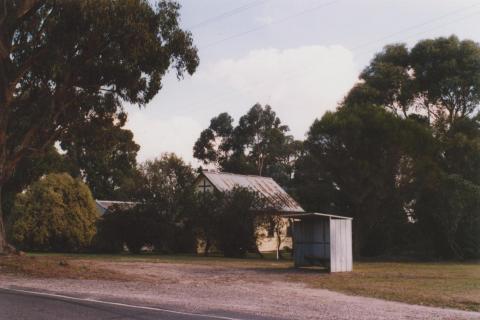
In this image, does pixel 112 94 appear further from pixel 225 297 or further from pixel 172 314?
pixel 172 314

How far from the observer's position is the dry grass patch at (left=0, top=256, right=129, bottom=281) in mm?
18058

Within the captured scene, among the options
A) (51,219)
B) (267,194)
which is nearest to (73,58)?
(51,219)

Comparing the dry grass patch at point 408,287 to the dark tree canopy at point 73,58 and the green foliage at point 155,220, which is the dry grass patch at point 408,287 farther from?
the green foliage at point 155,220

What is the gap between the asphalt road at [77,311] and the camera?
391 inches

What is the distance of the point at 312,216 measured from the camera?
2398 cm

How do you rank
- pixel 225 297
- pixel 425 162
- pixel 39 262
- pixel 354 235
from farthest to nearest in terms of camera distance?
1. pixel 354 235
2. pixel 425 162
3. pixel 39 262
4. pixel 225 297

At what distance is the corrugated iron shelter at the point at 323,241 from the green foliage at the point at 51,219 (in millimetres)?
19508

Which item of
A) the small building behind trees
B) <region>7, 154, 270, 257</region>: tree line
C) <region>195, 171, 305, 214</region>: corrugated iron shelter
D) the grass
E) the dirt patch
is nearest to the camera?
the dirt patch

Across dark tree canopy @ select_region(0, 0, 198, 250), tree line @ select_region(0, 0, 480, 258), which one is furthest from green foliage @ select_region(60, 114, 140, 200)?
dark tree canopy @ select_region(0, 0, 198, 250)

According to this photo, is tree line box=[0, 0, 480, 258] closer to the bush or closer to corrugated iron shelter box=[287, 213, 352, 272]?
the bush

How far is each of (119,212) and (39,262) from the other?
57.0 ft

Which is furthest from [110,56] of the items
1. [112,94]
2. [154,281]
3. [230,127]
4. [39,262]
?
[230,127]

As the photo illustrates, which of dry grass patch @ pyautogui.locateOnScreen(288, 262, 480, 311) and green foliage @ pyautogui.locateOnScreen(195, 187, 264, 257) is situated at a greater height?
green foliage @ pyautogui.locateOnScreen(195, 187, 264, 257)

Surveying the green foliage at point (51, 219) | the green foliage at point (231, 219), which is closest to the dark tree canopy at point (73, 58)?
the green foliage at point (231, 219)
